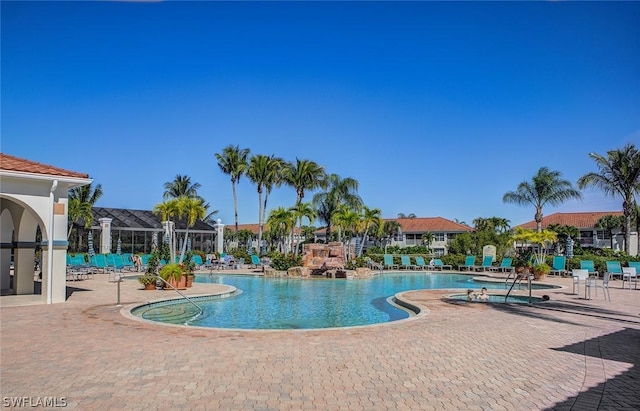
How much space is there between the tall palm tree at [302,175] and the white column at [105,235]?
50.8ft

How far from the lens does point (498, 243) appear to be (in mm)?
39125

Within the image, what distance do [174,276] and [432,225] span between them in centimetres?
4933

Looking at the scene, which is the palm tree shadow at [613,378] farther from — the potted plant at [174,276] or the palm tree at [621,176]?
the palm tree at [621,176]

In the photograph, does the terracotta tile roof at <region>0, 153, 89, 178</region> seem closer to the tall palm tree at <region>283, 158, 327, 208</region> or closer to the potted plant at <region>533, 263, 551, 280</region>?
the potted plant at <region>533, 263, 551, 280</region>

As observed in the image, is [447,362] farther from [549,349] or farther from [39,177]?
[39,177]

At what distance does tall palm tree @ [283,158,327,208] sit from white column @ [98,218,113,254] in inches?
610

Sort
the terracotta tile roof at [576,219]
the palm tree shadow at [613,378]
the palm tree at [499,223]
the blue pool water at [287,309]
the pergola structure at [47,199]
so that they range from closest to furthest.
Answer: the palm tree shadow at [613,378] → the blue pool water at [287,309] → the pergola structure at [47,199] → the terracotta tile roof at [576,219] → the palm tree at [499,223]

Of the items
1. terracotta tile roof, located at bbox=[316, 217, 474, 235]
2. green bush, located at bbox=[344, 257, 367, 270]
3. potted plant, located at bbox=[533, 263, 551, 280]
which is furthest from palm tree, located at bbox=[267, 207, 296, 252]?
terracotta tile roof, located at bbox=[316, 217, 474, 235]

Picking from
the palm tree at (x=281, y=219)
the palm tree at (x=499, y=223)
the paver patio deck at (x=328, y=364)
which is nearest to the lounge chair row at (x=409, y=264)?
the palm tree at (x=281, y=219)

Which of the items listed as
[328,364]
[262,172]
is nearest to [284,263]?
[262,172]

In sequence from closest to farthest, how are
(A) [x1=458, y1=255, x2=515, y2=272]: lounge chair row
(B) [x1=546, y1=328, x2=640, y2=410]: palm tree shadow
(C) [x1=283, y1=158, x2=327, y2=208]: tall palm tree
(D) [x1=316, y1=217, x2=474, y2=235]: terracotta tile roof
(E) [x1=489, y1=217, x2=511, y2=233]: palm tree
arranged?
(B) [x1=546, y1=328, x2=640, y2=410]: palm tree shadow
(A) [x1=458, y1=255, x2=515, y2=272]: lounge chair row
(C) [x1=283, y1=158, x2=327, y2=208]: tall palm tree
(D) [x1=316, y1=217, x2=474, y2=235]: terracotta tile roof
(E) [x1=489, y1=217, x2=511, y2=233]: palm tree

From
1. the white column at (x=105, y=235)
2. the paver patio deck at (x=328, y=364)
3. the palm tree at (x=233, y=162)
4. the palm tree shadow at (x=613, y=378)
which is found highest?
the palm tree at (x=233, y=162)

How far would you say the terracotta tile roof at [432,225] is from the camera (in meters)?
59.0

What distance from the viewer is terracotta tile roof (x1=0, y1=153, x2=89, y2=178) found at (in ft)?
36.3
